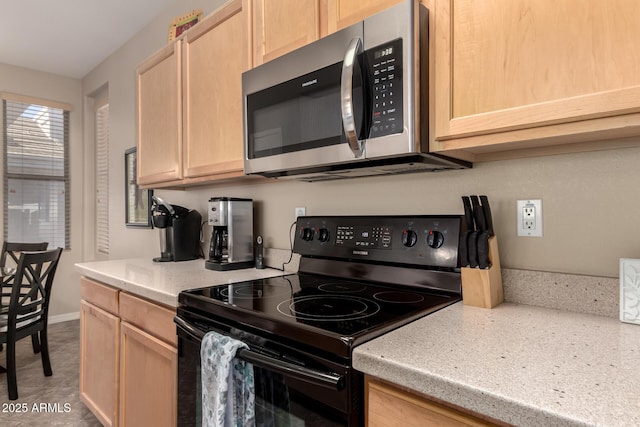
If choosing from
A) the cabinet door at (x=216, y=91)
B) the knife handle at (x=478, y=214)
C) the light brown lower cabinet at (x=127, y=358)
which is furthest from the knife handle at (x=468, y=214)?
the light brown lower cabinet at (x=127, y=358)

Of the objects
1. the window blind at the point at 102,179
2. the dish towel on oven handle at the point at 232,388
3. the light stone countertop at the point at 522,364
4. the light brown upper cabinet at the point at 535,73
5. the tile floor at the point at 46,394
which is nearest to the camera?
the light stone countertop at the point at 522,364

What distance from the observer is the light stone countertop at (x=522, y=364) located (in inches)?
21.9

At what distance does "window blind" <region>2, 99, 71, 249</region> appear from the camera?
13.1ft

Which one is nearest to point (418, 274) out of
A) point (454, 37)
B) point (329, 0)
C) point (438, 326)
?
point (438, 326)

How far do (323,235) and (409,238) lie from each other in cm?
41

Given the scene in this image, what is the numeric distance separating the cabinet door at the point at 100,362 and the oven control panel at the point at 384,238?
104 centimetres

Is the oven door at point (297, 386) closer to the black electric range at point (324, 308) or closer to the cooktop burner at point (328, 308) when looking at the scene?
the black electric range at point (324, 308)

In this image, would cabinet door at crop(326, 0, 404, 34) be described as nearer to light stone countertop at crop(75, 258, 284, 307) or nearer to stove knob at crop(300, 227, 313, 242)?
stove knob at crop(300, 227, 313, 242)

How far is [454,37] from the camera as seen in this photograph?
100 centimetres

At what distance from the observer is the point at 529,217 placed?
1144 millimetres

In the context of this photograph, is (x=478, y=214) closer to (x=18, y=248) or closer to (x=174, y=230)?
(x=174, y=230)

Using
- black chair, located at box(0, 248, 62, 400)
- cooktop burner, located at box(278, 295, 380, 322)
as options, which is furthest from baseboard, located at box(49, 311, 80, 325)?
cooktop burner, located at box(278, 295, 380, 322)

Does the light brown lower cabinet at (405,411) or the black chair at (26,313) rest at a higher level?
the light brown lower cabinet at (405,411)

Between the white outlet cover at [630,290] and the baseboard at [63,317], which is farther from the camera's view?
the baseboard at [63,317]
